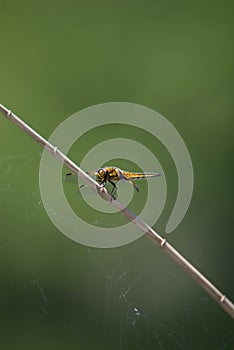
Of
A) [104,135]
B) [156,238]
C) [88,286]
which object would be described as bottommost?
[156,238]

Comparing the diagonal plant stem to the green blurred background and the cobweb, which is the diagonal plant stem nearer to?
the green blurred background

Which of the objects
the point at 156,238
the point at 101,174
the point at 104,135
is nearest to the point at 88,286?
the point at 104,135

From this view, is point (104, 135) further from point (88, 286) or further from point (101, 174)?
point (101, 174)

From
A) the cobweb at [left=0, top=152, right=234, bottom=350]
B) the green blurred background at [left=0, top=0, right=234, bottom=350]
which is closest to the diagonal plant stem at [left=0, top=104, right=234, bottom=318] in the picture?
the green blurred background at [left=0, top=0, right=234, bottom=350]

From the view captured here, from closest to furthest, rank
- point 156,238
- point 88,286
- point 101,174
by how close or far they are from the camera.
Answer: point 156,238, point 101,174, point 88,286

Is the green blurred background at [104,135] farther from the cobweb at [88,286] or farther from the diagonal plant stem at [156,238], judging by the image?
the diagonal plant stem at [156,238]

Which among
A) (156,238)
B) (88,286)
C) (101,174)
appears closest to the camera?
(156,238)

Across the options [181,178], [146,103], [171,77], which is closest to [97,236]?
[181,178]
